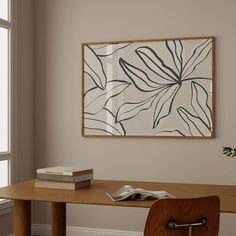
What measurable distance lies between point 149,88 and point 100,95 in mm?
492

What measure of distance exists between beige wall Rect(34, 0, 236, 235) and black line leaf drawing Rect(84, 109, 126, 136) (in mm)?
84

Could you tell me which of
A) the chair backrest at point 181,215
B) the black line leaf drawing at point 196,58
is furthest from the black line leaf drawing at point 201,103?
the chair backrest at point 181,215

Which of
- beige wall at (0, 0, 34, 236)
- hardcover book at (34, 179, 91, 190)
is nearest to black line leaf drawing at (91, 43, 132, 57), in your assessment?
beige wall at (0, 0, 34, 236)

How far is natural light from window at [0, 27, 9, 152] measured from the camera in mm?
4031

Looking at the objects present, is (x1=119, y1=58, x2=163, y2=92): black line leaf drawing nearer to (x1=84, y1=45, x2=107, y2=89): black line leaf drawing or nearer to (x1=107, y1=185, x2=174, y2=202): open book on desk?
(x1=84, y1=45, x2=107, y2=89): black line leaf drawing

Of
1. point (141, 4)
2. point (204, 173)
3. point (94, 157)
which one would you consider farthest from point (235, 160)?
point (141, 4)

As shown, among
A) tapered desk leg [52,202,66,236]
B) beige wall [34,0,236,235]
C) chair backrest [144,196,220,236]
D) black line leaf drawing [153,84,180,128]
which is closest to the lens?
chair backrest [144,196,220,236]

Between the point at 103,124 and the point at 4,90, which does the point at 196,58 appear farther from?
the point at 4,90

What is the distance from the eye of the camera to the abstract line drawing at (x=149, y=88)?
4023 mm

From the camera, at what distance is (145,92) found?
13.7ft

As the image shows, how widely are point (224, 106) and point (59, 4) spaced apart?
1930mm

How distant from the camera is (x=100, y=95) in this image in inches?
170

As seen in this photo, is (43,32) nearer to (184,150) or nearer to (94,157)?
(94,157)

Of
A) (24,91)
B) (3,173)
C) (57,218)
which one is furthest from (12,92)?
(57,218)
